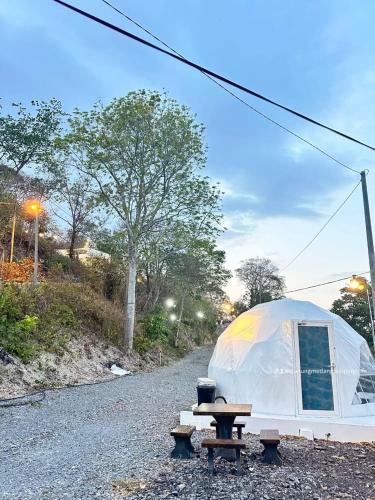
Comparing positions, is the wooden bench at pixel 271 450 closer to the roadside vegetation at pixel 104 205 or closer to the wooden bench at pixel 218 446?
the wooden bench at pixel 218 446

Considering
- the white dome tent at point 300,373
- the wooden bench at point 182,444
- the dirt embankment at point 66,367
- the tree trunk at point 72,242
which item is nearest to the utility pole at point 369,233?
the white dome tent at point 300,373

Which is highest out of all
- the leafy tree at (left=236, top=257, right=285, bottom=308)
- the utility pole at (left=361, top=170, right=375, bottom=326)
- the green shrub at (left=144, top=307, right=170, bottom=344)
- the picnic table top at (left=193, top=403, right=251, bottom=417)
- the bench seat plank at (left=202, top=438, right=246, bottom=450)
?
the leafy tree at (left=236, top=257, right=285, bottom=308)

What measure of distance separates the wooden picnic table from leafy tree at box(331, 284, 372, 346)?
28388 mm

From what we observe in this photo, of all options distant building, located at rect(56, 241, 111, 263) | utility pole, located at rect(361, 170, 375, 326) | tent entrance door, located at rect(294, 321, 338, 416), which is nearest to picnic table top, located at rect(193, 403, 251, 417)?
tent entrance door, located at rect(294, 321, 338, 416)

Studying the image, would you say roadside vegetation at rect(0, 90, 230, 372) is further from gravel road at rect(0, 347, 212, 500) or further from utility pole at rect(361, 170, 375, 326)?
utility pole at rect(361, 170, 375, 326)

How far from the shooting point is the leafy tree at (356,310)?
101 feet

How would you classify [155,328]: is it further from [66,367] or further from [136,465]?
[136,465]

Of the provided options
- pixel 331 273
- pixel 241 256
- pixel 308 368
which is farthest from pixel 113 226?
pixel 241 256

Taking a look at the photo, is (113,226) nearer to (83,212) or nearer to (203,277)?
(83,212)

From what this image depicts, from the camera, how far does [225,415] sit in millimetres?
4633

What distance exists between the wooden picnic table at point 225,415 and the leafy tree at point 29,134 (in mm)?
17182

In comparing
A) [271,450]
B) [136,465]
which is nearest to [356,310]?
[271,450]

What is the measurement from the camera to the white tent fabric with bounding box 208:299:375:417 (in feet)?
22.6

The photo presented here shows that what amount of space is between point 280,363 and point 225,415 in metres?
2.80
